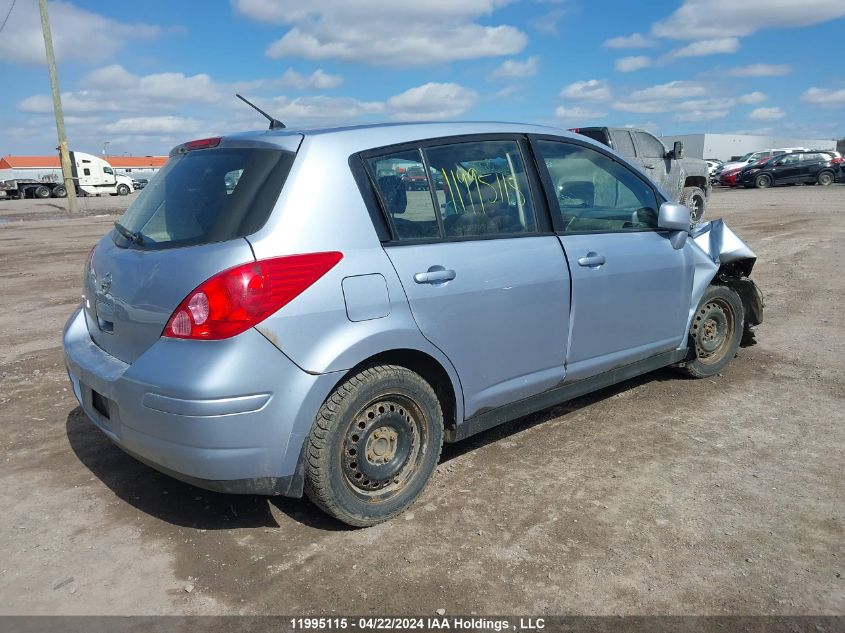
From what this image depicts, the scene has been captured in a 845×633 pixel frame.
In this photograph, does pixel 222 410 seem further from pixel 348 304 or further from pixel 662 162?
pixel 662 162

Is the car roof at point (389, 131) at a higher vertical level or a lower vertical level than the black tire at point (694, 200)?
higher

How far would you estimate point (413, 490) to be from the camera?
3254 mm

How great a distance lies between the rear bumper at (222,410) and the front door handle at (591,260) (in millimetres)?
1643

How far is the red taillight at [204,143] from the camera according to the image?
3.31 m

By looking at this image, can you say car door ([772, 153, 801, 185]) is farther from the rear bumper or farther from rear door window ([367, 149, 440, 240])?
the rear bumper

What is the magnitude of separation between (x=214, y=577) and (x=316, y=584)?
0.43m

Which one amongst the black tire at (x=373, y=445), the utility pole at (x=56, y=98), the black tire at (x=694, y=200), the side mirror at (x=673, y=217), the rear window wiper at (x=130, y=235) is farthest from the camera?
the utility pole at (x=56, y=98)

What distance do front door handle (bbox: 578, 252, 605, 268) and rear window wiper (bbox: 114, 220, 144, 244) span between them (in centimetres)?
226

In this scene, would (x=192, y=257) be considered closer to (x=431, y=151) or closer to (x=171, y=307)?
(x=171, y=307)

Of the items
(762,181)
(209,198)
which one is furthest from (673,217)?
(762,181)

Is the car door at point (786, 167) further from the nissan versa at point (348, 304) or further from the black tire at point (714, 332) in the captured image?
the nissan versa at point (348, 304)

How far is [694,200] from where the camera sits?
15047 millimetres

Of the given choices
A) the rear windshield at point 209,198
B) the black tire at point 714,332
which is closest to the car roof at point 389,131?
the rear windshield at point 209,198

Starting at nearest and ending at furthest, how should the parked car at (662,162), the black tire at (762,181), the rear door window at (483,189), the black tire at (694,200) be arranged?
the rear door window at (483,189), the parked car at (662,162), the black tire at (694,200), the black tire at (762,181)
